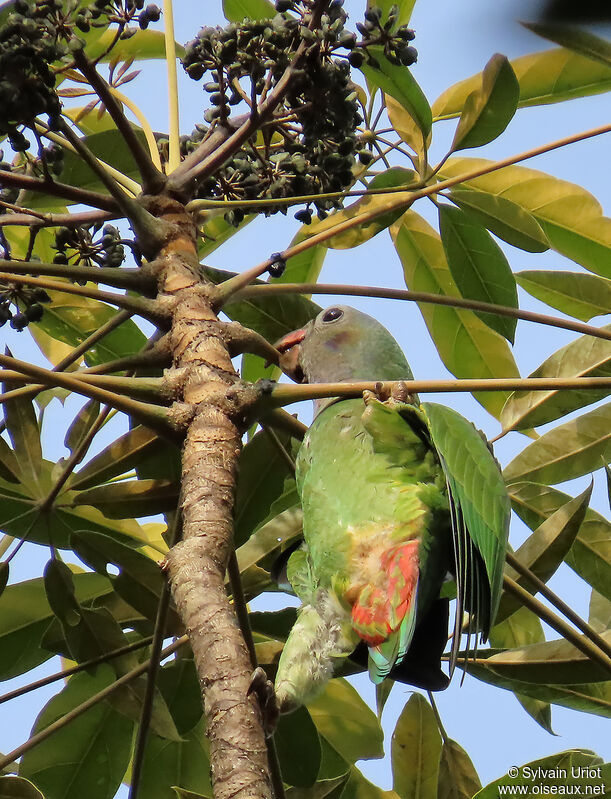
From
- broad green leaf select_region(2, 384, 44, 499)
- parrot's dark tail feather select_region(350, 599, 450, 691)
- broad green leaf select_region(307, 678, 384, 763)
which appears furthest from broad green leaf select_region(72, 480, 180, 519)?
broad green leaf select_region(307, 678, 384, 763)

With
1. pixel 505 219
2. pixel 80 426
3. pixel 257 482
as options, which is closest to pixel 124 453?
pixel 80 426

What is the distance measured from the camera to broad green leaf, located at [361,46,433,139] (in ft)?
7.59

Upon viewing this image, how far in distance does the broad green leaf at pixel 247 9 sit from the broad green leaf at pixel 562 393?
1237 millimetres

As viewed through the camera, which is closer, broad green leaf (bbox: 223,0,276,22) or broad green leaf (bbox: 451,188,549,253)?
broad green leaf (bbox: 451,188,549,253)

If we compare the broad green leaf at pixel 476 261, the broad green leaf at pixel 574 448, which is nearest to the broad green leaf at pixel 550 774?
the broad green leaf at pixel 574 448

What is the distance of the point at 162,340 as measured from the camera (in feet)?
6.79

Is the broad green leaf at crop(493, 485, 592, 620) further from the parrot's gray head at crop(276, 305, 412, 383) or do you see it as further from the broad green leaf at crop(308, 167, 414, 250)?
the broad green leaf at crop(308, 167, 414, 250)

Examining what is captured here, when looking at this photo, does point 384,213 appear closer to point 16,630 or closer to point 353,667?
point 353,667

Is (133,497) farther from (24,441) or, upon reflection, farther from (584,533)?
(584,533)

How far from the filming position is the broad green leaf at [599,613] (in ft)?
8.83

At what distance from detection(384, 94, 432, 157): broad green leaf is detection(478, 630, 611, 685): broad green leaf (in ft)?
4.26

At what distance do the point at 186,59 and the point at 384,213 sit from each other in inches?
25.0

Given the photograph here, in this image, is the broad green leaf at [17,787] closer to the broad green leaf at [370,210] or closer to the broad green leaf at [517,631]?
the broad green leaf at [517,631]

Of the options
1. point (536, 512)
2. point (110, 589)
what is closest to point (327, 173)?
Result: point (536, 512)
